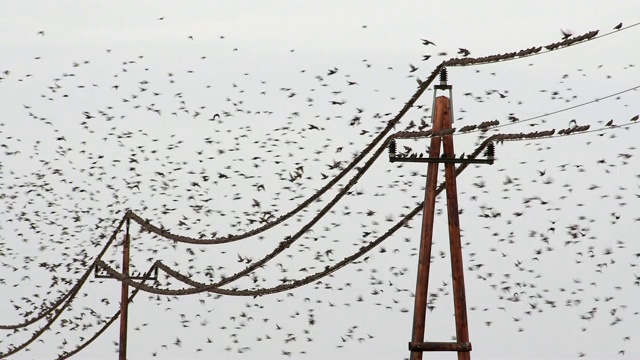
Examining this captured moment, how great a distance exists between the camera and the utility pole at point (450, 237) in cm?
1778

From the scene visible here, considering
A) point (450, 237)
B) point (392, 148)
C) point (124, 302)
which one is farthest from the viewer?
point (124, 302)

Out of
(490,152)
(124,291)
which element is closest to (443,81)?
(490,152)

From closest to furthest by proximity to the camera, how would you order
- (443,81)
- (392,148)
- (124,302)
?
(392,148) < (443,81) < (124,302)

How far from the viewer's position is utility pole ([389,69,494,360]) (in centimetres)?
1778

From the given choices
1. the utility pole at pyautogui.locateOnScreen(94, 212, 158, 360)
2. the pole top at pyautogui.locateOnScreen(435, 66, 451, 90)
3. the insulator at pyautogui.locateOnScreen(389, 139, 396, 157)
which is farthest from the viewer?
the utility pole at pyautogui.locateOnScreen(94, 212, 158, 360)

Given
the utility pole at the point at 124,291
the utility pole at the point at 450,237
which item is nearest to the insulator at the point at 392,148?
the utility pole at the point at 450,237

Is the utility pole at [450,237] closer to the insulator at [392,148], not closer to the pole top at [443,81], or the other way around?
the insulator at [392,148]

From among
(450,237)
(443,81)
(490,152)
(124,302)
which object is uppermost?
(443,81)

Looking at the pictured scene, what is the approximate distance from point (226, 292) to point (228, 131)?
11.9 feet

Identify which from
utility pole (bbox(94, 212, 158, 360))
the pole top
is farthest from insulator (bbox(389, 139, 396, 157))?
utility pole (bbox(94, 212, 158, 360))

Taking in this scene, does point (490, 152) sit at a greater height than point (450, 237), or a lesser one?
greater

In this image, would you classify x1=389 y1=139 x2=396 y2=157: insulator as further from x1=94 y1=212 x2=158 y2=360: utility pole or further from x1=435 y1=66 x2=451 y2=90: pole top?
x1=94 y1=212 x2=158 y2=360: utility pole

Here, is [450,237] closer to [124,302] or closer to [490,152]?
[490,152]

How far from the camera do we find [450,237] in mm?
17953
